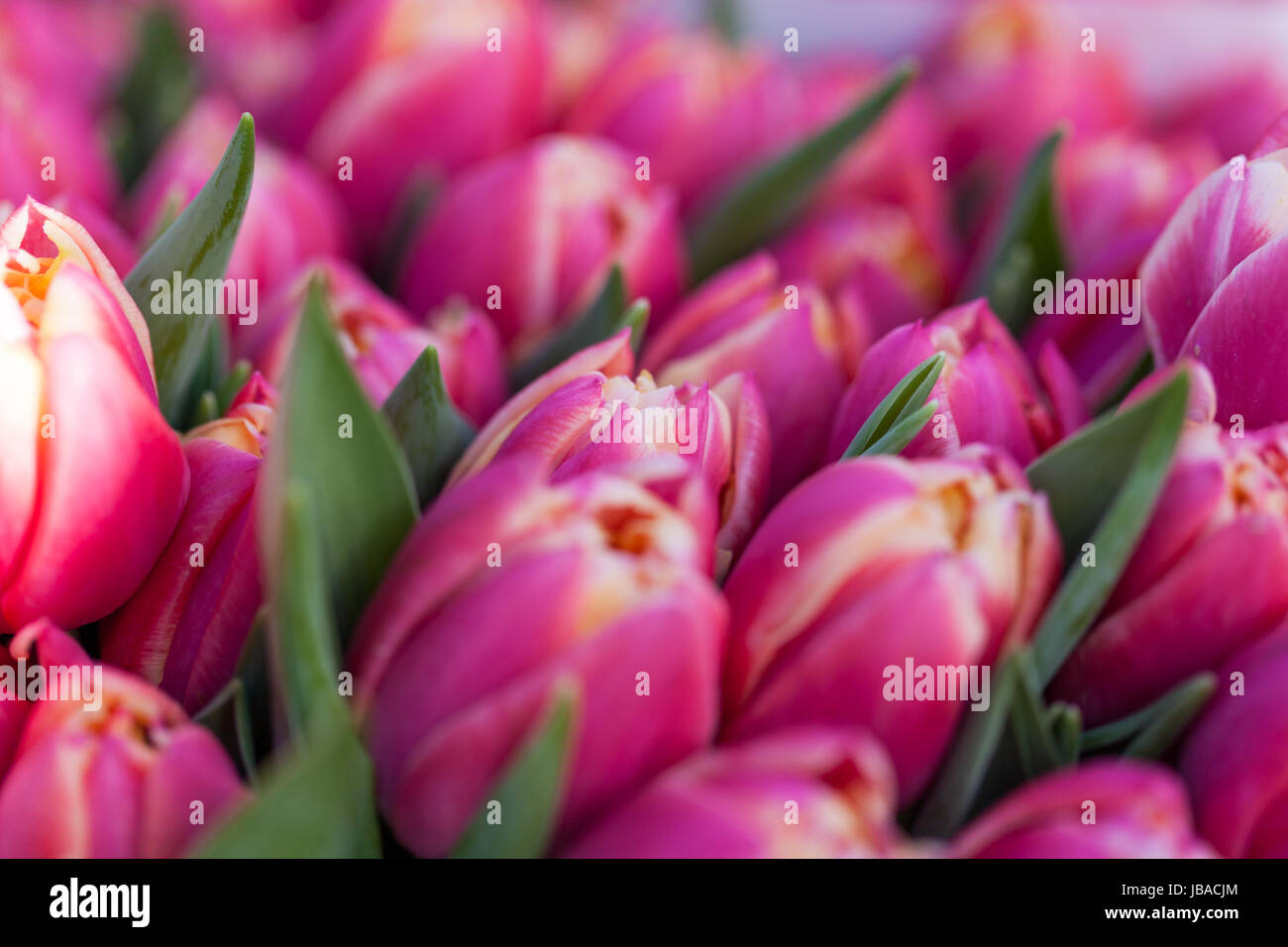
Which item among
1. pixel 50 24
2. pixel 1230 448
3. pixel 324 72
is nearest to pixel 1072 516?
pixel 1230 448

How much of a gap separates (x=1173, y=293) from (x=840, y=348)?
0.40 ft

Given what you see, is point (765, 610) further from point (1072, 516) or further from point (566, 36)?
point (566, 36)

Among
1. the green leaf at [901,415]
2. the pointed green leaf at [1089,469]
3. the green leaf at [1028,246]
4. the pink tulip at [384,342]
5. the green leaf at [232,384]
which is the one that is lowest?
the pointed green leaf at [1089,469]

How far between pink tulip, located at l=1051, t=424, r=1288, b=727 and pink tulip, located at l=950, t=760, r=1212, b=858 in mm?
65

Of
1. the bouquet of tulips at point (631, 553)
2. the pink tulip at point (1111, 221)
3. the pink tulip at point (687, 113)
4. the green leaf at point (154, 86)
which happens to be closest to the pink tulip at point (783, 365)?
the bouquet of tulips at point (631, 553)

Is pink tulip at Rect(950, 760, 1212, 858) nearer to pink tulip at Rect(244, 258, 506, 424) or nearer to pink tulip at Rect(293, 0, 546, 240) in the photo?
pink tulip at Rect(244, 258, 506, 424)

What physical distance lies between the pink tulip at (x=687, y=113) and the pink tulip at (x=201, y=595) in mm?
356

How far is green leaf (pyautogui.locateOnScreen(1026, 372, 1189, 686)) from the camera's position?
1.11 feet

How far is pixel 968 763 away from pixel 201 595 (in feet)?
0.75

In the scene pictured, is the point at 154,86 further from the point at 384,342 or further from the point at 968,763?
the point at 968,763

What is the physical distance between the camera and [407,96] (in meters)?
0.63

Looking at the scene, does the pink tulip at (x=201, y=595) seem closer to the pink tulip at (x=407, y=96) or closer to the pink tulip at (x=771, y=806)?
the pink tulip at (x=771, y=806)

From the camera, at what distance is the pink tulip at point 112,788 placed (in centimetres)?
32

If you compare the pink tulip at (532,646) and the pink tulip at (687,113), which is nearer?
the pink tulip at (532,646)
